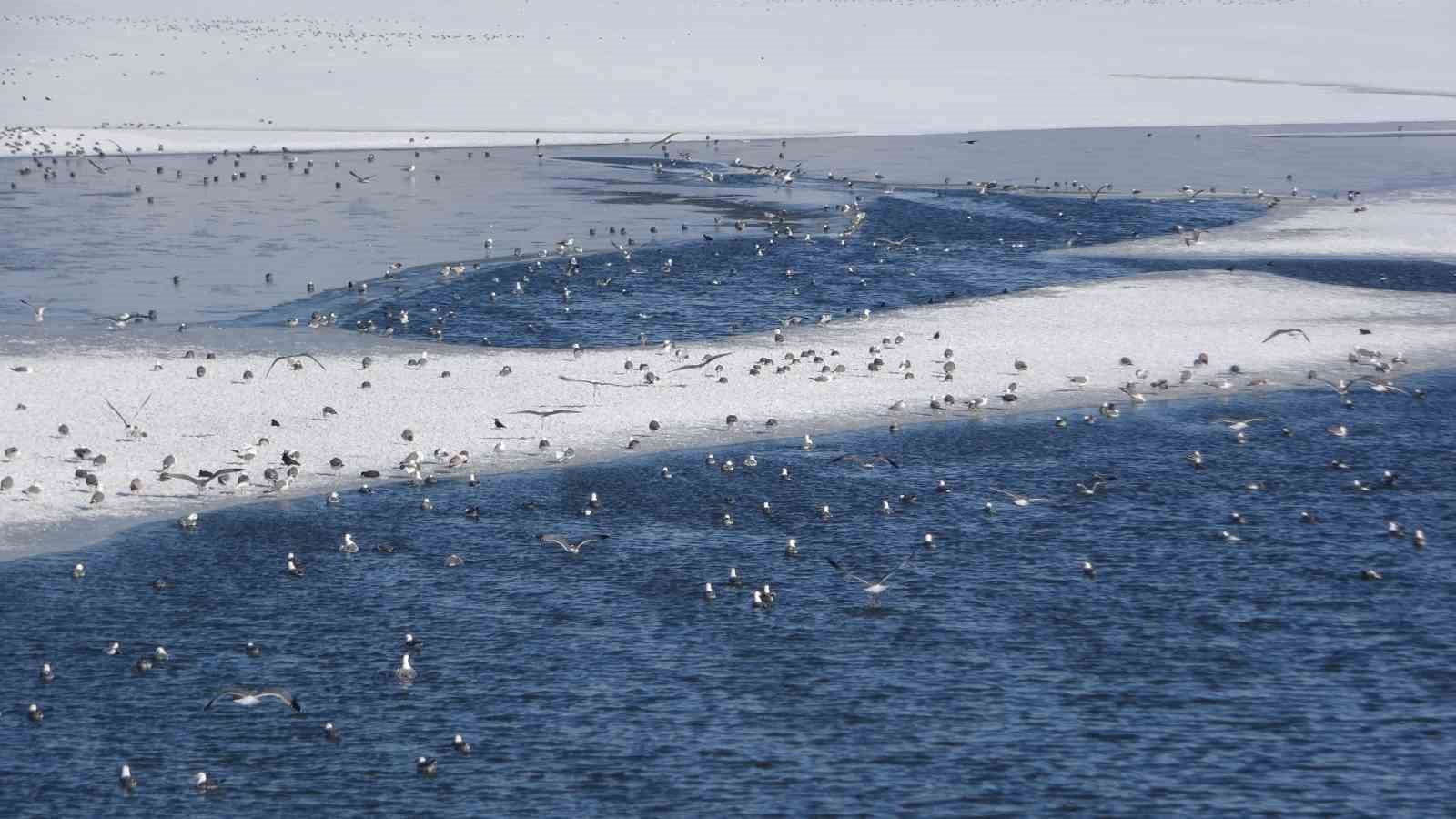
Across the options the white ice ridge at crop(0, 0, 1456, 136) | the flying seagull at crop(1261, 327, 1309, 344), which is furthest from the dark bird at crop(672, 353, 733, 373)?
the white ice ridge at crop(0, 0, 1456, 136)

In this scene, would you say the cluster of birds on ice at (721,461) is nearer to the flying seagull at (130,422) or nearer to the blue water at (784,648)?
the flying seagull at (130,422)

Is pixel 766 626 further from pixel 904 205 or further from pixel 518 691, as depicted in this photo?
pixel 904 205

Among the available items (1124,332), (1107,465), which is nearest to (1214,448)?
(1107,465)

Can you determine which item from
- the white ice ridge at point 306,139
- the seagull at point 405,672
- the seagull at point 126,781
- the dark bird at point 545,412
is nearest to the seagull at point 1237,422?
the dark bird at point 545,412

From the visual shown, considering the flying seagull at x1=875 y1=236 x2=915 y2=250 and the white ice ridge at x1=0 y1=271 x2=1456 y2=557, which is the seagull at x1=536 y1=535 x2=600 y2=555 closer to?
the white ice ridge at x1=0 y1=271 x2=1456 y2=557

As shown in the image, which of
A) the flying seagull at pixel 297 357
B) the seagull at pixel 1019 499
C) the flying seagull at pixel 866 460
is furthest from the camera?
the flying seagull at pixel 297 357

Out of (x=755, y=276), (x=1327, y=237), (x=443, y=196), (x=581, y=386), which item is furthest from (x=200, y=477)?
(x=1327, y=237)

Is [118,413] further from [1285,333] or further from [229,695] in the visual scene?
[1285,333]
